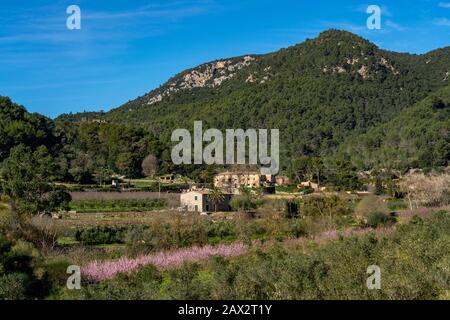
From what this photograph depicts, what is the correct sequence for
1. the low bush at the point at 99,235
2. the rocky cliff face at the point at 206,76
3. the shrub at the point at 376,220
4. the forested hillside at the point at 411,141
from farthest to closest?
1. the rocky cliff face at the point at 206,76
2. the forested hillside at the point at 411,141
3. the shrub at the point at 376,220
4. the low bush at the point at 99,235

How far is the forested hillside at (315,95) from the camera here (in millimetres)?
92812

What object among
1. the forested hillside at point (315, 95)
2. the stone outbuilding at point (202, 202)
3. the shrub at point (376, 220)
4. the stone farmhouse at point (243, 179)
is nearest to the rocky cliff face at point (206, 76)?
the forested hillside at point (315, 95)

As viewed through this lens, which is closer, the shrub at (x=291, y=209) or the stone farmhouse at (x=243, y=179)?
the shrub at (x=291, y=209)

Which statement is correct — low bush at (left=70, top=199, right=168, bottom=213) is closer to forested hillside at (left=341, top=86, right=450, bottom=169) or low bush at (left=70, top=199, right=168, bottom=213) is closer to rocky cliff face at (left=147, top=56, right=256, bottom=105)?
forested hillside at (left=341, top=86, right=450, bottom=169)

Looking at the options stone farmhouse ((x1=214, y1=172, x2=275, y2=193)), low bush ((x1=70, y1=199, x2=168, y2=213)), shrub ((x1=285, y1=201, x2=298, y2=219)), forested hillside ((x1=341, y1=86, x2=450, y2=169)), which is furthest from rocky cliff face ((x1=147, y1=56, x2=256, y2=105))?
shrub ((x1=285, y1=201, x2=298, y2=219))

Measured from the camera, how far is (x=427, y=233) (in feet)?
62.6

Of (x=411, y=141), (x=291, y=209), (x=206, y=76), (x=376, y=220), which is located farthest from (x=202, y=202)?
(x=206, y=76)

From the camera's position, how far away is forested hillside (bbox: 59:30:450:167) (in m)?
92.8

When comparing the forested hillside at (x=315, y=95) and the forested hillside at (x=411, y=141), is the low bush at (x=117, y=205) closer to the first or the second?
the forested hillside at (x=411, y=141)

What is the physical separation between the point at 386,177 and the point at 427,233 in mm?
44135

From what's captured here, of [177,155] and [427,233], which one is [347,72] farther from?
[427,233]

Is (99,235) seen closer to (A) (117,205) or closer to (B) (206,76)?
(A) (117,205)

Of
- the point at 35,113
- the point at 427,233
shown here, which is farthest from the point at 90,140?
the point at 427,233
